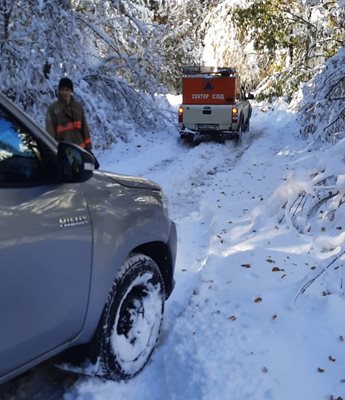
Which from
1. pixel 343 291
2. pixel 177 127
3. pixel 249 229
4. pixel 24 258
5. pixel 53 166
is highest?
pixel 53 166

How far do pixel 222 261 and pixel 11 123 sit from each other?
340 cm

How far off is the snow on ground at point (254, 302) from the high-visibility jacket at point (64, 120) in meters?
1.98

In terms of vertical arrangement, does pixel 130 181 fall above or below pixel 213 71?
above

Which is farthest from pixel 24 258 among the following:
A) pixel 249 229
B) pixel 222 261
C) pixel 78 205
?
pixel 249 229

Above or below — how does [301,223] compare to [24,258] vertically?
below

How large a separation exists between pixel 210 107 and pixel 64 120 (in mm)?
9294

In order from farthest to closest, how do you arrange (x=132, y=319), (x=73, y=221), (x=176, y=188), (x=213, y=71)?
(x=213, y=71) → (x=176, y=188) → (x=132, y=319) → (x=73, y=221)

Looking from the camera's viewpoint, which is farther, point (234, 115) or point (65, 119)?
point (234, 115)

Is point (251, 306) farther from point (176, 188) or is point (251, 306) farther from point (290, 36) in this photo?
point (290, 36)

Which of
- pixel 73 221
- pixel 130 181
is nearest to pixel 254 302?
pixel 130 181

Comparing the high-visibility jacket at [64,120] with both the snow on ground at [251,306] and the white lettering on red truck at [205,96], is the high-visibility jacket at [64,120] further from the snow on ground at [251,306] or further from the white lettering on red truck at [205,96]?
the white lettering on red truck at [205,96]

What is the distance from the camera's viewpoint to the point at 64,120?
666 cm

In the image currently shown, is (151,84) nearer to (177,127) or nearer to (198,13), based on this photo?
(177,127)

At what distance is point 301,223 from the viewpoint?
6191 millimetres
